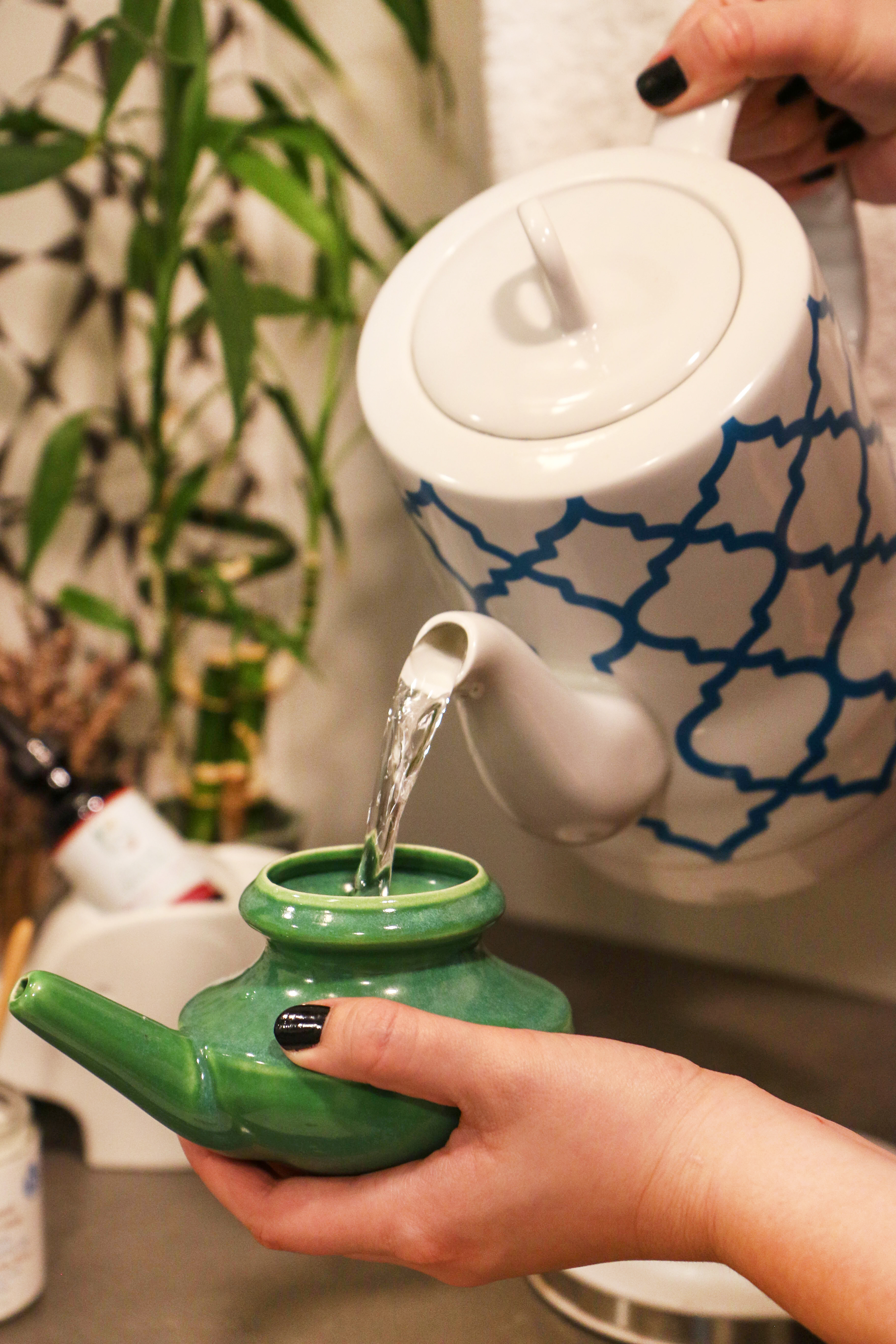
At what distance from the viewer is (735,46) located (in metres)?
0.48

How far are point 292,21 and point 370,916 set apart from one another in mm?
684

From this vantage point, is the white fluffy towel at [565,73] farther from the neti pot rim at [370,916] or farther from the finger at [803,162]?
the neti pot rim at [370,916]

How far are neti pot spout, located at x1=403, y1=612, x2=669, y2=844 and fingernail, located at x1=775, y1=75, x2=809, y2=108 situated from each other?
0.33m

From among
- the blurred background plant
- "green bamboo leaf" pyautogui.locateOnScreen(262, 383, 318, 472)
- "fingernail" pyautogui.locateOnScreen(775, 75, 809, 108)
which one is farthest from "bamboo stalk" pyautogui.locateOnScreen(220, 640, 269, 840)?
"fingernail" pyautogui.locateOnScreen(775, 75, 809, 108)

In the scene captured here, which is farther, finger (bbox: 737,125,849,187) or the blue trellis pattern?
finger (bbox: 737,125,849,187)

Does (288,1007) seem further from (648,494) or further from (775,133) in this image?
(775,133)

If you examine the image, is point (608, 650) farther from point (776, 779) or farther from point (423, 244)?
point (423, 244)

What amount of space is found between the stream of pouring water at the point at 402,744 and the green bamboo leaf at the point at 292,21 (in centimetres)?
58

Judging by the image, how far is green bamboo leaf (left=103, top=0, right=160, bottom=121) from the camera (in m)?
0.69

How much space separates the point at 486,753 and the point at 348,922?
0.12m

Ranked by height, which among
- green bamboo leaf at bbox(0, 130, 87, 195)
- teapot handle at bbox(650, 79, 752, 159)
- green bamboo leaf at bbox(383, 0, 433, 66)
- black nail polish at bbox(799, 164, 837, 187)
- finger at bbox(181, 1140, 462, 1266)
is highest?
green bamboo leaf at bbox(0, 130, 87, 195)

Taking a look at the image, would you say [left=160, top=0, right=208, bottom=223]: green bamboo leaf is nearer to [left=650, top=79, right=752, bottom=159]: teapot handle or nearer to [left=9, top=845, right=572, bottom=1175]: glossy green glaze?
[left=650, top=79, right=752, bottom=159]: teapot handle

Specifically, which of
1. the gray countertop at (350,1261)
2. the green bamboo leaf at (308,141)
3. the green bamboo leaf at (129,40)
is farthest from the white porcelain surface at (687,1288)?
the green bamboo leaf at (129,40)

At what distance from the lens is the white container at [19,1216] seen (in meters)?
0.49
